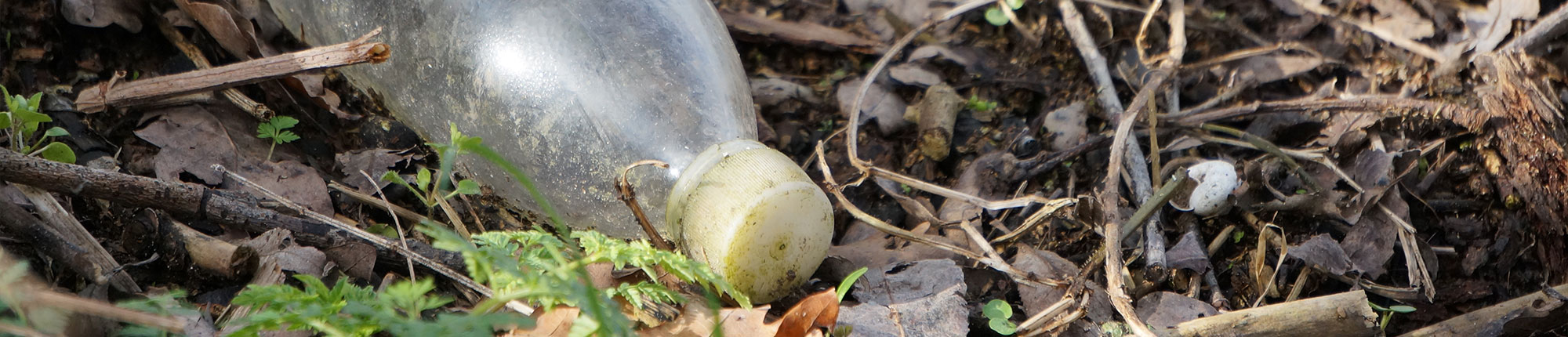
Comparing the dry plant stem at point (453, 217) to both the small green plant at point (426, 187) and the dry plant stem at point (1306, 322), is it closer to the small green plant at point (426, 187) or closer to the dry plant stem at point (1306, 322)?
the small green plant at point (426, 187)

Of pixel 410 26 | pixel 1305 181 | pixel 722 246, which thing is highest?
pixel 410 26

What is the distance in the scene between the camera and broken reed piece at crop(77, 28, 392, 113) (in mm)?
1934

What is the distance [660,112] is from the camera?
185 cm

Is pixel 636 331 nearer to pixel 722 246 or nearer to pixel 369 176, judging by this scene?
pixel 722 246

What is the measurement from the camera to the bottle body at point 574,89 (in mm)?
1828

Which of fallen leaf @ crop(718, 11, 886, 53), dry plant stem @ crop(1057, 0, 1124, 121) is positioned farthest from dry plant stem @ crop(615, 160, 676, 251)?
dry plant stem @ crop(1057, 0, 1124, 121)

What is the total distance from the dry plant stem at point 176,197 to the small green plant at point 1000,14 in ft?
5.69

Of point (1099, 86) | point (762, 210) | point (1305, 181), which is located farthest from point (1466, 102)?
point (762, 210)

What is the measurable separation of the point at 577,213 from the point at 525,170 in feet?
0.43

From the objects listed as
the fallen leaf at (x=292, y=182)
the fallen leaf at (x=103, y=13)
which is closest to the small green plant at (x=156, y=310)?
the fallen leaf at (x=292, y=182)

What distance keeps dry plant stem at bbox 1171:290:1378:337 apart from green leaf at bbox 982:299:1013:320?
10.9 inches

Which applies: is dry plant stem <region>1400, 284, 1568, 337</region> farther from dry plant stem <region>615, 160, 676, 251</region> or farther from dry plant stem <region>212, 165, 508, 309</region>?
dry plant stem <region>212, 165, 508, 309</region>

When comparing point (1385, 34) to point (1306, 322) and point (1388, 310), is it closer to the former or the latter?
point (1388, 310)

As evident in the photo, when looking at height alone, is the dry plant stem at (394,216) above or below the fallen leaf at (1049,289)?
above
